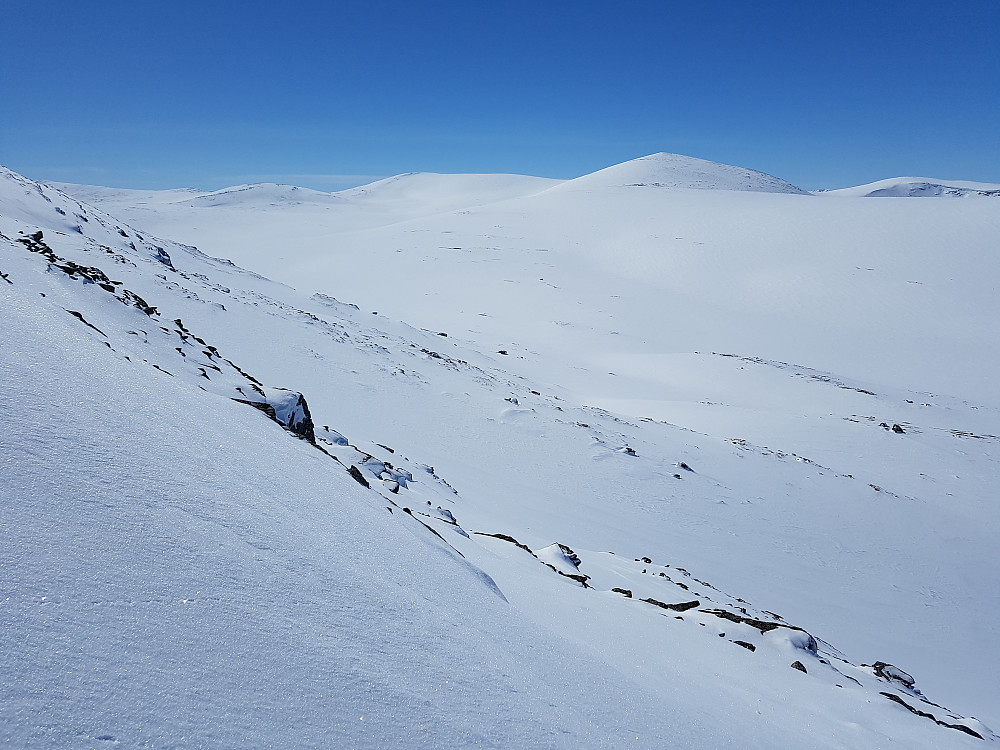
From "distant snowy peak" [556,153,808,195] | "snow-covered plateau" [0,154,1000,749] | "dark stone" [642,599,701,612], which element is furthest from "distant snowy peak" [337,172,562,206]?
"dark stone" [642,599,701,612]

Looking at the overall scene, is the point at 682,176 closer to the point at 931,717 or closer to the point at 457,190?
the point at 457,190

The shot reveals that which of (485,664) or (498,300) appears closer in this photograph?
(485,664)

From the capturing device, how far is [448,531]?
5.98 meters

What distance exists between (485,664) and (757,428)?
1785 cm

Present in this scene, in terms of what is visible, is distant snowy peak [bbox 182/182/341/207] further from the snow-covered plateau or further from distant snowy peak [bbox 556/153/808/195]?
the snow-covered plateau

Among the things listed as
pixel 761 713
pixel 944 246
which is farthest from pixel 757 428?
pixel 944 246

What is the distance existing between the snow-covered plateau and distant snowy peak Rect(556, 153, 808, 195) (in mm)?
79455

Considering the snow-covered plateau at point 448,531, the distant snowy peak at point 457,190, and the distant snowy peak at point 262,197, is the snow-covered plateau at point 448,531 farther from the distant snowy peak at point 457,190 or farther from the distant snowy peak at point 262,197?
the distant snowy peak at point 457,190

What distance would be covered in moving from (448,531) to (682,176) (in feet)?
374

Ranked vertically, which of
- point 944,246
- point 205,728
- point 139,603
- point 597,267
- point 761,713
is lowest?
point 761,713

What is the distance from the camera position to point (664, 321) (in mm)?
38094

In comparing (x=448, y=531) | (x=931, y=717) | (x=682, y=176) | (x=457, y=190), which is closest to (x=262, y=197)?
(x=457, y=190)

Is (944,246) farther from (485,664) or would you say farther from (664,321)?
(485,664)

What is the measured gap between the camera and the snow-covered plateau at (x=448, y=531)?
2014 millimetres
